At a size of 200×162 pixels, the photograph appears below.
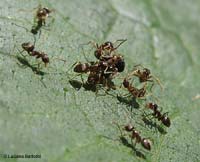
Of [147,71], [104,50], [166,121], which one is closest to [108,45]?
[104,50]

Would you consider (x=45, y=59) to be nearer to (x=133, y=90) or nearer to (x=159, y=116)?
(x=133, y=90)

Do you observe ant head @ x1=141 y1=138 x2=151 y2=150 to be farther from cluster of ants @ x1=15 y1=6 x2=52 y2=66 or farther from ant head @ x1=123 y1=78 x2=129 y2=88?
cluster of ants @ x1=15 y1=6 x2=52 y2=66

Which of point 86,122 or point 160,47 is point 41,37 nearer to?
point 86,122

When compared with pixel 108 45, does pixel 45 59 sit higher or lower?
lower

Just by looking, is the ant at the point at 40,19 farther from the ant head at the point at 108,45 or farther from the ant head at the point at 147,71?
the ant head at the point at 147,71

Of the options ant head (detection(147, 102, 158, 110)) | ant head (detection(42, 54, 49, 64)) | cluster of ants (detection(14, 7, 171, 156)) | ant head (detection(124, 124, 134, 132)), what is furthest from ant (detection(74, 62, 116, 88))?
ant head (detection(124, 124, 134, 132))

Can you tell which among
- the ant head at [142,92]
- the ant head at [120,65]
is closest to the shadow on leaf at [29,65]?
the ant head at [120,65]
